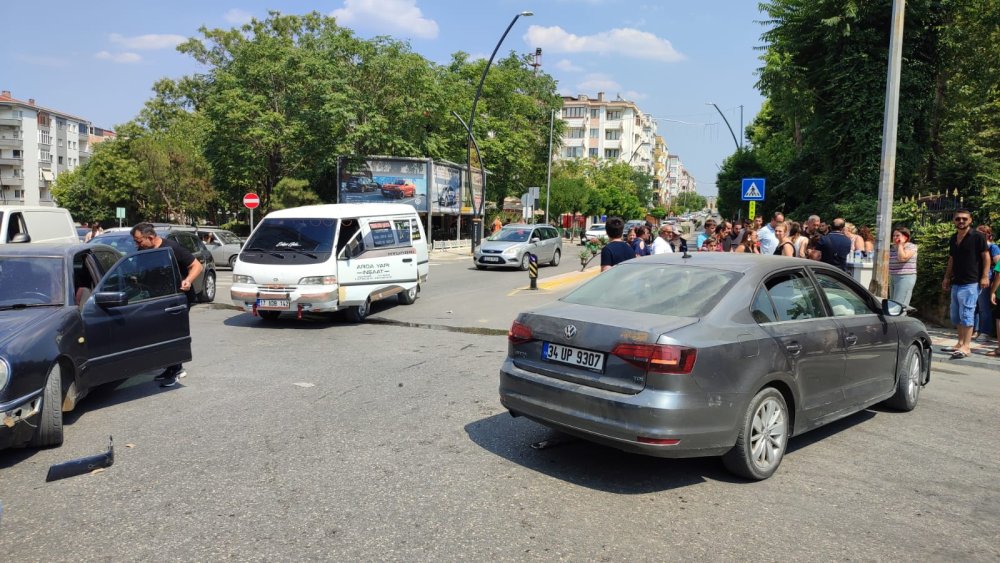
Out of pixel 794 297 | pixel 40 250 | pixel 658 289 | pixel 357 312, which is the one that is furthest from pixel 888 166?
pixel 40 250

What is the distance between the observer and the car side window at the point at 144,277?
651 centimetres

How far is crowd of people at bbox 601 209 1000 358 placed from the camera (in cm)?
918

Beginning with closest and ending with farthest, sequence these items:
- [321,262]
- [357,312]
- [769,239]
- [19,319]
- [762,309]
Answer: [762,309] < [19,319] < [321,262] < [357,312] < [769,239]

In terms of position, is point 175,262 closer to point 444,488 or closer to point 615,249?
point 444,488

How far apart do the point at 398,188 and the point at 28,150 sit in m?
70.9

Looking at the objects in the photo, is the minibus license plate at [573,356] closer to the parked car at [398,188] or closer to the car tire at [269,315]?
the car tire at [269,315]

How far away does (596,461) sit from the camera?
5078 millimetres

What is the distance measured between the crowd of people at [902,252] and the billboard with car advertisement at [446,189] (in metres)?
24.5

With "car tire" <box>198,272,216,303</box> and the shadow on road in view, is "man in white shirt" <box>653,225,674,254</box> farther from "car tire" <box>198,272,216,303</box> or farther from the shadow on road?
"car tire" <box>198,272,216,303</box>

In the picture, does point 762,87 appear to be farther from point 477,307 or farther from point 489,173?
point 489,173


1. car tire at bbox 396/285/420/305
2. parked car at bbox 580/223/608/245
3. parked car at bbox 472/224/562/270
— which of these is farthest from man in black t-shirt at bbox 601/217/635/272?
parked car at bbox 580/223/608/245

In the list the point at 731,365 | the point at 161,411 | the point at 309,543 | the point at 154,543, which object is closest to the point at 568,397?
the point at 731,365

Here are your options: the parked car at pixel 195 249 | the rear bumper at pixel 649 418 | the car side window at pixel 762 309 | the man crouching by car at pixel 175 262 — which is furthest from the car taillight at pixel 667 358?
the parked car at pixel 195 249

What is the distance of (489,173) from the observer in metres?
47.4
